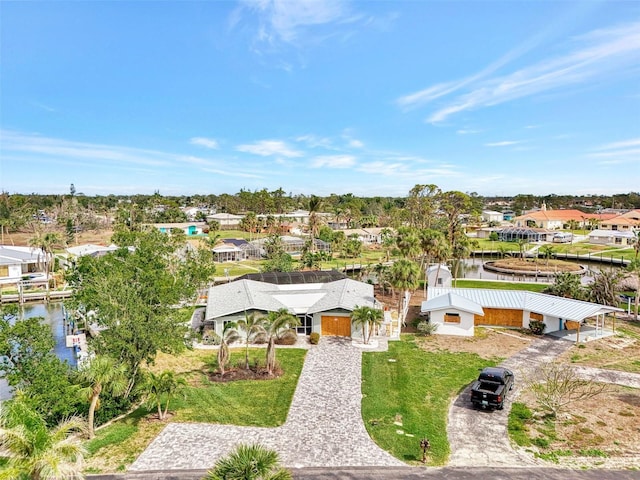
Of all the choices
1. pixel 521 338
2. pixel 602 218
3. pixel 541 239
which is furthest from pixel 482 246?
pixel 521 338

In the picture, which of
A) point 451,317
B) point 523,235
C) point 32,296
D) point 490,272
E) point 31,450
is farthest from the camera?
point 523,235

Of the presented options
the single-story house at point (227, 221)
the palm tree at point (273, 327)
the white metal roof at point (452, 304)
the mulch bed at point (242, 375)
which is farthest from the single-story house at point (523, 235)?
the mulch bed at point (242, 375)

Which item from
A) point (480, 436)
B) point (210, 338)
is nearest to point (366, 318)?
point (210, 338)

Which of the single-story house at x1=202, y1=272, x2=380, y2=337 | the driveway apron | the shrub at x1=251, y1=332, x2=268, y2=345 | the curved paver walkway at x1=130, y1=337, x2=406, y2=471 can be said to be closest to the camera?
the curved paver walkway at x1=130, y1=337, x2=406, y2=471

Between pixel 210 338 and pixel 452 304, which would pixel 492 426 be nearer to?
pixel 452 304

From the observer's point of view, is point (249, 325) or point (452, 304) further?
point (452, 304)

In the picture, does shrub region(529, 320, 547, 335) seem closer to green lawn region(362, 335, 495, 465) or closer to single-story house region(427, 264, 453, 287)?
green lawn region(362, 335, 495, 465)

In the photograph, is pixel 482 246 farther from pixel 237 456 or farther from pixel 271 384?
pixel 237 456

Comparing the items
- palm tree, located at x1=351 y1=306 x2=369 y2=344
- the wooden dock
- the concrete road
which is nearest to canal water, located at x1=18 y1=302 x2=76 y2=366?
the wooden dock
